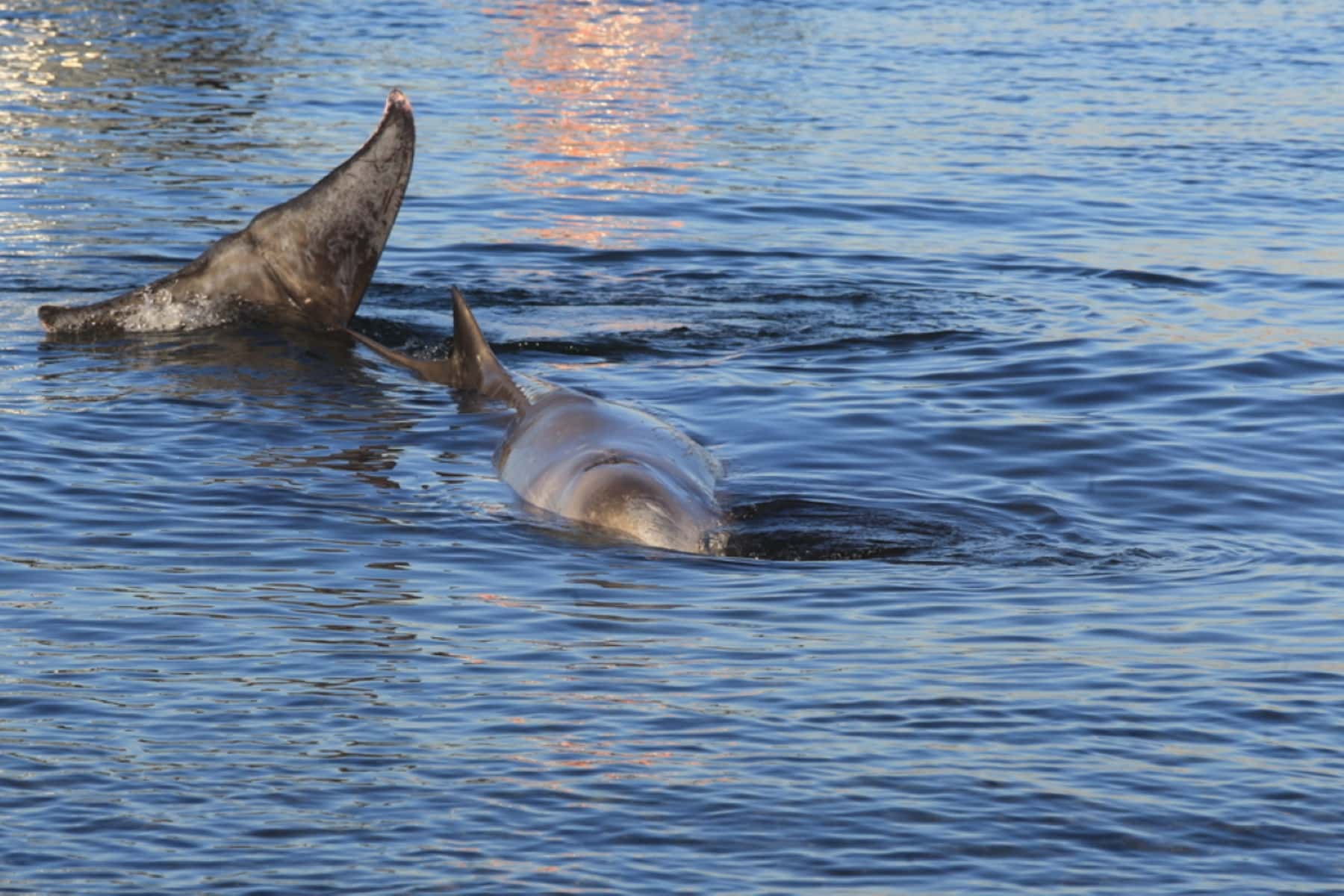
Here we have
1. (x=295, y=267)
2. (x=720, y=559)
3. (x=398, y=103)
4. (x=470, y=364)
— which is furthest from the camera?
(x=295, y=267)

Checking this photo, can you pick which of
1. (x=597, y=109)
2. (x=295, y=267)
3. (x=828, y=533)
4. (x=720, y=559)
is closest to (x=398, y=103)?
(x=295, y=267)

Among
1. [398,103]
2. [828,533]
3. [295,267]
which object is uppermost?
[398,103]

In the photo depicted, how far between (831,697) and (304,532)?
3.16m

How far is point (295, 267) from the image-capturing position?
13.2m

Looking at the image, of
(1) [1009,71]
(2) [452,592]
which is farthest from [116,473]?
(1) [1009,71]

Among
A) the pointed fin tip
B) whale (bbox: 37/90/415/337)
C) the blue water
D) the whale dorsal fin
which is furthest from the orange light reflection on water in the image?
the whale dorsal fin

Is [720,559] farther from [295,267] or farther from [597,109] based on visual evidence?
[597,109]

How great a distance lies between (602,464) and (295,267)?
4.34 m

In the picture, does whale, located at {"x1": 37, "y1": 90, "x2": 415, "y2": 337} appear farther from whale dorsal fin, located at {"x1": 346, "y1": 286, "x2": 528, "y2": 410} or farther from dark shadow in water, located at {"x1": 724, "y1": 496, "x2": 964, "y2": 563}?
dark shadow in water, located at {"x1": 724, "y1": 496, "x2": 964, "y2": 563}

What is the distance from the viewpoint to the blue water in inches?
240

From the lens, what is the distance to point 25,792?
6.15 meters

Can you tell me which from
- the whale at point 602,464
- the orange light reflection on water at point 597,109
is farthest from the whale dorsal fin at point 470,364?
the orange light reflection on water at point 597,109

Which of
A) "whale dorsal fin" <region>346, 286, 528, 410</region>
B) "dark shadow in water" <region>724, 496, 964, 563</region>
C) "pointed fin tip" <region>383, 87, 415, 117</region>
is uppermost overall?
"pointed fin tip" <region>383, 87, 415, 117</region>

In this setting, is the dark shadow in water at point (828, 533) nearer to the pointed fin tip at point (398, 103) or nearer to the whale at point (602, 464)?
A: the whale at point (602, 464)
